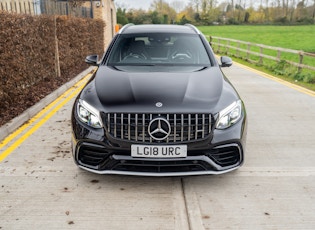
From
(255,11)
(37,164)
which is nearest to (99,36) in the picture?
(37,164)

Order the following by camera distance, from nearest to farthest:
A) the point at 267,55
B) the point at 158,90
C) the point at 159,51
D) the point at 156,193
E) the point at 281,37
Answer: the point at 156,193, the point at 158,90, the point at 159,51, the point at 267,55, the point at 281,37

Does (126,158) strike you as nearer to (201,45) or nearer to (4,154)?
(4,154)

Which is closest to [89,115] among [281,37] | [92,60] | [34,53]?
[92,60]

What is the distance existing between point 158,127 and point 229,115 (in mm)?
772

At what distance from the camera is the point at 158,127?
345 cm

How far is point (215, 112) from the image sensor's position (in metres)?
3.57

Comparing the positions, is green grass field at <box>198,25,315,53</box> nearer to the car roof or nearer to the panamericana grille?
the car roof

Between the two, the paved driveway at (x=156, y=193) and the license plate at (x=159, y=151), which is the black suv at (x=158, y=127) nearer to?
the license plate at (x=159, y=151)

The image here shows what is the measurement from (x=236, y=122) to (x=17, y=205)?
7.51ft

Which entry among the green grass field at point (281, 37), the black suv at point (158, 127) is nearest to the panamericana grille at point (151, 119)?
the black suv at point (158, 127)

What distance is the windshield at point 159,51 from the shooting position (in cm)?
497

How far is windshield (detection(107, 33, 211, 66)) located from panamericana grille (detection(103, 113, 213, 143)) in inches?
60.9

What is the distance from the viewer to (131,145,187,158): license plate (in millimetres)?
3461

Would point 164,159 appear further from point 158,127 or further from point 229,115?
point 229,115
